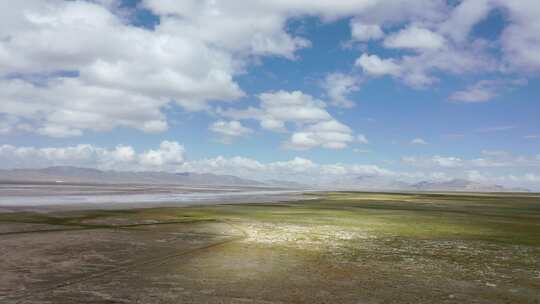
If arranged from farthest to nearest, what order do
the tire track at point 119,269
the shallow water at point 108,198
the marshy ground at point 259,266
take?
1. the shallow water at point 108,198
2. the marshy ground at point 259,266
3. the tire track at point 119,269

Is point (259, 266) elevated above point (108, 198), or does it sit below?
above

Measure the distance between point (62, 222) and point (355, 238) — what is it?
22.2 meters

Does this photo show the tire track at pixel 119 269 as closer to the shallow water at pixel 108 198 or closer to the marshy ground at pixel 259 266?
the marshy ground at pixel 259 266

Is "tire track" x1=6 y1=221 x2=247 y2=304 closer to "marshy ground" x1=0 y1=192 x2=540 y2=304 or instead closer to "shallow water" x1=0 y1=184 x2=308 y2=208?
"marshy ground" x1=0 y1=192 x2=540 y2=304

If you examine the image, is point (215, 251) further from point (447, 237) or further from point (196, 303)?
point (447, 237)

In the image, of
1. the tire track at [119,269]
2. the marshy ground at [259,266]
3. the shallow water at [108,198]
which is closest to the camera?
the tire track at [119,269]

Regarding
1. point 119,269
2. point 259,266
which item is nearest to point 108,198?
point 119,269

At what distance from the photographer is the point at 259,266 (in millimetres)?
16297

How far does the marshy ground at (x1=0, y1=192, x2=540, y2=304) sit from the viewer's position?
39.9 feet

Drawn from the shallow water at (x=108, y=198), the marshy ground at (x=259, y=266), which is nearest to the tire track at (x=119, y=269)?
the marshy ground at (x=259, y=266)

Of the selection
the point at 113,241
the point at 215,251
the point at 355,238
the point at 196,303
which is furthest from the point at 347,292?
the point at 113,241

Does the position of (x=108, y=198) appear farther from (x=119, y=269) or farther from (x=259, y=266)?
(x=259, y=266)

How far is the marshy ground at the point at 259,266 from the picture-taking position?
12.1 meters

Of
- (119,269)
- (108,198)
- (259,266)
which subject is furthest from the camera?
(108,198)
